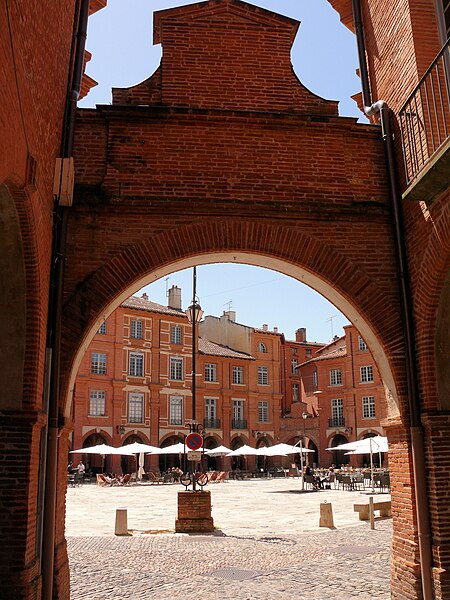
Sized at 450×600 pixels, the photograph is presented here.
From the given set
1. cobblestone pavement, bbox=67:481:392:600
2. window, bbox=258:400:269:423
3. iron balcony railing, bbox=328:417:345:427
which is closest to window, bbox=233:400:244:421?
window, bbox=258:400:269:423

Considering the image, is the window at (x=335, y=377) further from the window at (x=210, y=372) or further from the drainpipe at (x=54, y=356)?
the drainpipe at (x=54, y=356)

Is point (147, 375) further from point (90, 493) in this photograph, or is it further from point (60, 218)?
point (60, 218)

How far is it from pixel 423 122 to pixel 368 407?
4311 cm

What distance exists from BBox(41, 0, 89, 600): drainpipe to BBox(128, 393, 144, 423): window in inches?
1568

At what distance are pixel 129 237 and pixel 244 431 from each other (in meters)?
46.9

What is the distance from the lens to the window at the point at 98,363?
150 ft

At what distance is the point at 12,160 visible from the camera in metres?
5.07

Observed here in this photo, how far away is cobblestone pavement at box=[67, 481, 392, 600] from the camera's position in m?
8.79

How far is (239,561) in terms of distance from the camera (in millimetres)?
11242

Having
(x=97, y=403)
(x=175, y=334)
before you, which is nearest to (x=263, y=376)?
(x=175, y=334)

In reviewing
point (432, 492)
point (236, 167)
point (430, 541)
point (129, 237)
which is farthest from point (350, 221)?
point (430, 541)

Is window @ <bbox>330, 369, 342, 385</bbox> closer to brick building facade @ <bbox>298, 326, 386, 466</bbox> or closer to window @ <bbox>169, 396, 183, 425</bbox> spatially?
brick building facade @ <bbox>298, 326, 386, 466</bbox>

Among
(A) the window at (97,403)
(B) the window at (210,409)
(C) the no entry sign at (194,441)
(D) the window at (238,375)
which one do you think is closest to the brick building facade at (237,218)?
(C) the no entry sign at (194,441)

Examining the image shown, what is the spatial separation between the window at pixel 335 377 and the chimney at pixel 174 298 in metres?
14.3
